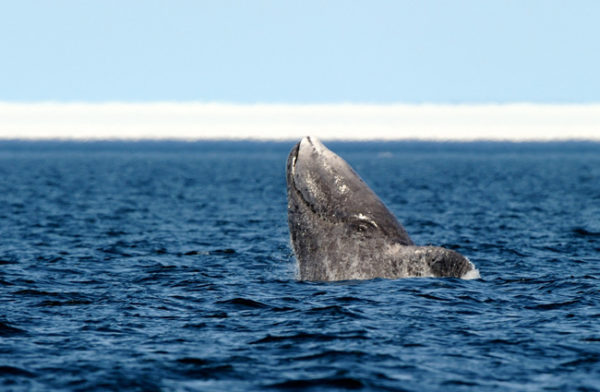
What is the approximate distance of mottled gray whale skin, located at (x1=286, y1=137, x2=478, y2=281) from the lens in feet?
61.3

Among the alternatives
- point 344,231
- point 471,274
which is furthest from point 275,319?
point 471,274

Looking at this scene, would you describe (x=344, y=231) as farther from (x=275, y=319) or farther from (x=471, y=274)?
(x=471, y=274)

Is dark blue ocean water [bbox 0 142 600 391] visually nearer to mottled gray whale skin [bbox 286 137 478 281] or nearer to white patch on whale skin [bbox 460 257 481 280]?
white patch on whale skin [bbox 460 257 481 280]

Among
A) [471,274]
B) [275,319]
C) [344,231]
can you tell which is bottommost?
[275,319]

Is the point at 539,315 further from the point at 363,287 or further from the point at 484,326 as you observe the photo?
the point at 363,287

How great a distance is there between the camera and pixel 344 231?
1875cm

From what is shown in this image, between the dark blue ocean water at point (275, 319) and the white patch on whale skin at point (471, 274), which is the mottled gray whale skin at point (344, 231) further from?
the dark blue ocean water at point (275, 319)

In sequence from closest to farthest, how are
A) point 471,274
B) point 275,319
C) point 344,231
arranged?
point 275,319, point 344,231, point 471,274

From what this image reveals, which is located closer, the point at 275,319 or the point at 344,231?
the point at 275,319

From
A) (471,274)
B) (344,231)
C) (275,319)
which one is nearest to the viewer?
(275,319)

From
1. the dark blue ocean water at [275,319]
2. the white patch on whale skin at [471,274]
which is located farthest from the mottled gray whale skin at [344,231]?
the dark blue ocean water at [275,319]

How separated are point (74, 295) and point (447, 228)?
Result: 20476 millimetres

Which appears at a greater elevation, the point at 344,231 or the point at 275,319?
the point at 344,231

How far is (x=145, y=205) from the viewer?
170 ft
